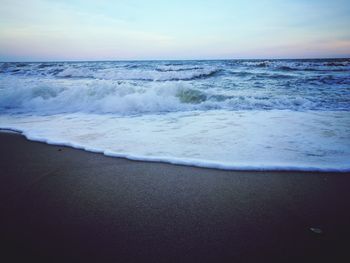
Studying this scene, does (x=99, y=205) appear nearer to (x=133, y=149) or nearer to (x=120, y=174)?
(x=120, y=174)

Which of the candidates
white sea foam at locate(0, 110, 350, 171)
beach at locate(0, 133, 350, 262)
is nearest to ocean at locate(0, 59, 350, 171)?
white sea foam at locate(0, 110, 350, 171)

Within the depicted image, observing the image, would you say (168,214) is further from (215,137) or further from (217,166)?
(215,137)

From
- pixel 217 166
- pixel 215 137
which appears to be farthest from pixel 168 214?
pixel 215 137

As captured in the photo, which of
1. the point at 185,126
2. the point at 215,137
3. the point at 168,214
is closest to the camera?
the point at 168,214

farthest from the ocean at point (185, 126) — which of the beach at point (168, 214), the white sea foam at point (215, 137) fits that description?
the beach at point (168, 214)

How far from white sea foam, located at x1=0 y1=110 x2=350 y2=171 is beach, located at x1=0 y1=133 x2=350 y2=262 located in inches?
11.2

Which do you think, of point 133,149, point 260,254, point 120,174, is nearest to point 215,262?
point 260,254

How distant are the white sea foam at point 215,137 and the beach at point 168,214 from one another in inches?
11.2

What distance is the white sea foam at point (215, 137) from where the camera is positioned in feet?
9.60

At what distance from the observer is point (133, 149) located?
10.9 feet

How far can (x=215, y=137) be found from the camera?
381 cm

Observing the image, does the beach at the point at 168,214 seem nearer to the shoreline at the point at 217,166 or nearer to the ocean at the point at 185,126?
the shoreline at the point at 217,166

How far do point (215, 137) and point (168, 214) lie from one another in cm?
214

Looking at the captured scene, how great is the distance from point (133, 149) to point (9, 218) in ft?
5.61
